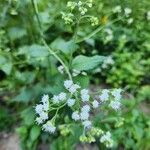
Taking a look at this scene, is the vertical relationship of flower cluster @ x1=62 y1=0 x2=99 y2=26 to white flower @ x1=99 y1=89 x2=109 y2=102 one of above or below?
above

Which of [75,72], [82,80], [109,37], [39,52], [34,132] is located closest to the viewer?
[82,80]

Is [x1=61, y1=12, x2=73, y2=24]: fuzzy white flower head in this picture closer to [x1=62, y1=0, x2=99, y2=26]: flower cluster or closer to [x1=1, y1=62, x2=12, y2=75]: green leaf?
[x1=62, y1=0, x2=99, y2=26]: flower cluster

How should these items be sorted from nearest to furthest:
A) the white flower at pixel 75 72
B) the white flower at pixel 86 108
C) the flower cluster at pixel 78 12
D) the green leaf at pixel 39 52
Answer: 1. the white flower at pixel 86 108
2. the flower cluster at pixel 78 12
3. the white flower at pixel 75 72
4. the green leaf at pixel 39 52

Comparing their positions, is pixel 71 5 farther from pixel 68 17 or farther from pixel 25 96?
pixel 25 96

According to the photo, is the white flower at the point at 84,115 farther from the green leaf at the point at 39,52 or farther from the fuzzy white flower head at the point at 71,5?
the green leaf at the point at 39,52

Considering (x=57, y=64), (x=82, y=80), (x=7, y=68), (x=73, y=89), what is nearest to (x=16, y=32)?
(x=57, y=64)

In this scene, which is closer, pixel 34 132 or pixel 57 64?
pixel 34 132

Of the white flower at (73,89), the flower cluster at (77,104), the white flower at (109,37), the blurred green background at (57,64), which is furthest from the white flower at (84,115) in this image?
the white flower at (109,37)

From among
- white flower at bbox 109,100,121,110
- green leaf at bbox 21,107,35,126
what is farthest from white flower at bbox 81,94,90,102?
green leaf at bbox 21,107,35,126
